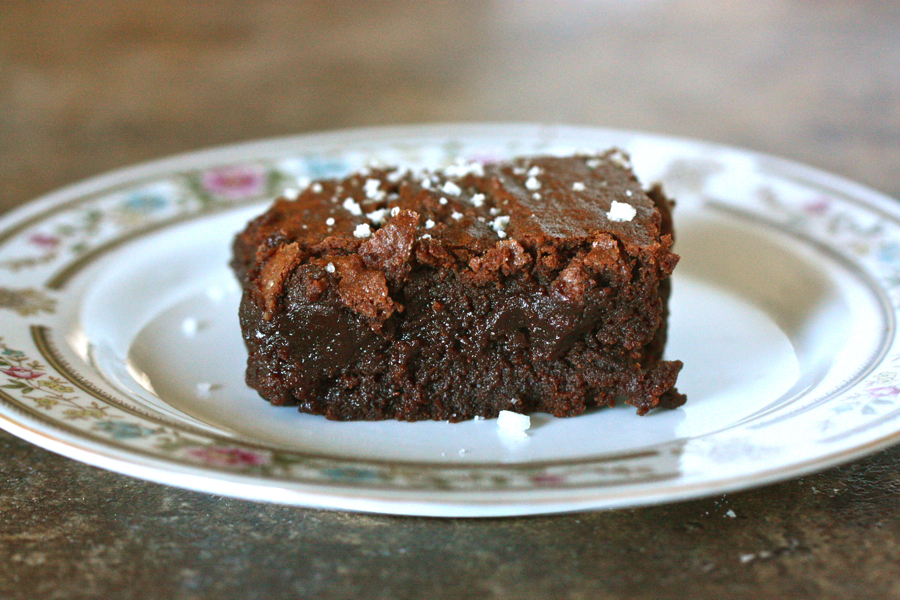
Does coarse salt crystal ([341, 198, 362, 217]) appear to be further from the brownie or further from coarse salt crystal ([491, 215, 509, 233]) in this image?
coarse salt crystal ([491, 215, 509, 233])

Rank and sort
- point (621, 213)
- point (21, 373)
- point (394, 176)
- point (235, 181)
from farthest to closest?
point (235, 181), point (394, 176), point (621, 213), point (21, 373)

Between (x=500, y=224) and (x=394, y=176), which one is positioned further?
(x=394, y=176)

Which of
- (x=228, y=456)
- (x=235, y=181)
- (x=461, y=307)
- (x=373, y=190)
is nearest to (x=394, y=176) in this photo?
(x=373, y=190)

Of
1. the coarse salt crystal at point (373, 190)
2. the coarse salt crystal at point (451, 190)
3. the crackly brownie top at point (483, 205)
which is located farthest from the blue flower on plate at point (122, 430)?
the coarse salt crystal at point (451, 190)

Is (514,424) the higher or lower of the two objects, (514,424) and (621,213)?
the lower

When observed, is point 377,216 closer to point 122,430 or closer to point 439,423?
point 439,423

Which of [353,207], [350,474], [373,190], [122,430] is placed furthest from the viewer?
[373,190]

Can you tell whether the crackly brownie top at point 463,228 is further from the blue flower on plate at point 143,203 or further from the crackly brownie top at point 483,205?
the blue flower on plate at point 143,203
